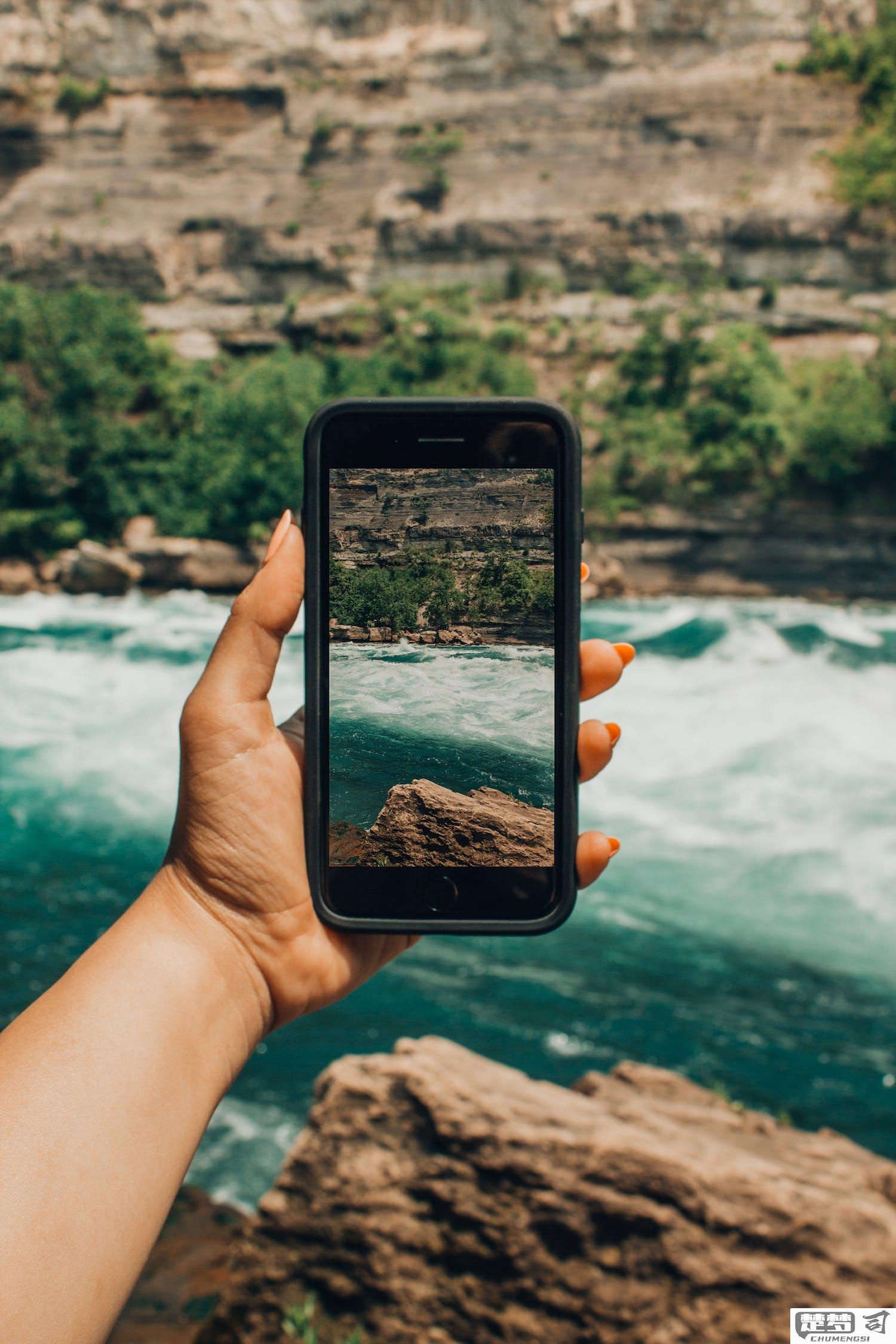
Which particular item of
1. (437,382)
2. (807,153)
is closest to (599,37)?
(807,153)

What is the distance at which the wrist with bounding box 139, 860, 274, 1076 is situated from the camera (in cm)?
108

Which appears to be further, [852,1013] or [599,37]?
[599,37]

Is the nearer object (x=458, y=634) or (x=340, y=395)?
(x=458, y=634)

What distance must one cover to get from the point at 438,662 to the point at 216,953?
1.32 ft

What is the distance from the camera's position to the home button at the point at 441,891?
1.18 metres

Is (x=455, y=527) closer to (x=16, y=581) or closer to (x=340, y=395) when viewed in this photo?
(x=16, y=581)

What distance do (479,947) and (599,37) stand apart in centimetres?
3067

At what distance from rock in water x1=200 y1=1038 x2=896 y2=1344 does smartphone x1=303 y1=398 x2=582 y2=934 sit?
126 centimetres

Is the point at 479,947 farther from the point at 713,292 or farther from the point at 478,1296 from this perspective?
the point at 713,292

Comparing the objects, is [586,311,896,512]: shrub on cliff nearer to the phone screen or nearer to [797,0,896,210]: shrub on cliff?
[797,0,896,210]: shrub on cliff

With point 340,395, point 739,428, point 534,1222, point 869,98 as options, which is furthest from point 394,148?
point 534,1222

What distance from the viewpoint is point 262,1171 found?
352 cm

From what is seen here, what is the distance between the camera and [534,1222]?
2135mm

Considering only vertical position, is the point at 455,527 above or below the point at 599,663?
above
